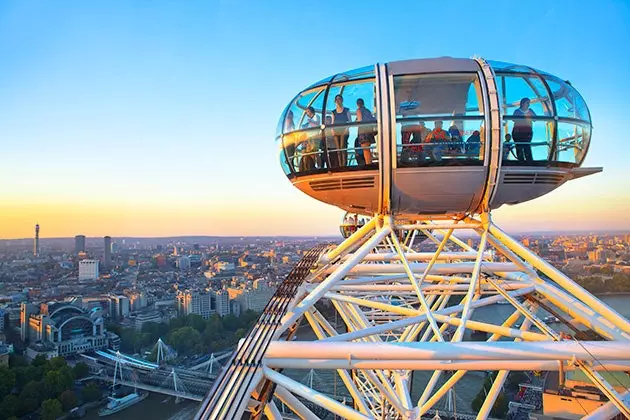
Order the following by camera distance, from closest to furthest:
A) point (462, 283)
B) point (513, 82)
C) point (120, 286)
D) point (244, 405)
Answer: point (244, 405), point (513, 82), point (462, 283), point (120, 286)

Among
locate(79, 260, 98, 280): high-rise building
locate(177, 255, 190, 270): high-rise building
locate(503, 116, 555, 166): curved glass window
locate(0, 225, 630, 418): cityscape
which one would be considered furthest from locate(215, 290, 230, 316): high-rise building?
locate(503, 116, 555, 166): curved glass window

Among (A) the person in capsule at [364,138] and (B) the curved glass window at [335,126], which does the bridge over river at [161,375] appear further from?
(A) the person in capsule at [364,138]

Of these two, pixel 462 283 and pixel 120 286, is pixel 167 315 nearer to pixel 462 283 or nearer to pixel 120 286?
pixel 120 286

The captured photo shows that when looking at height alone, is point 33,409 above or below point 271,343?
below

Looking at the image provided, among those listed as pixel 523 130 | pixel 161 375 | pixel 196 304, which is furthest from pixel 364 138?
pixel 196 304

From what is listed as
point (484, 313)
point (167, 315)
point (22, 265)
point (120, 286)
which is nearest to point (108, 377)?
point (167, 315)

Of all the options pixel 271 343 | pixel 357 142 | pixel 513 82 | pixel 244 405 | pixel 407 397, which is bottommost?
pixel 407 397

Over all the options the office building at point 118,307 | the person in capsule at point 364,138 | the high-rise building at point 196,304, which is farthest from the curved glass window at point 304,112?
the office building at point 118,307

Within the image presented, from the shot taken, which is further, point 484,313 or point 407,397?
point 484,313
